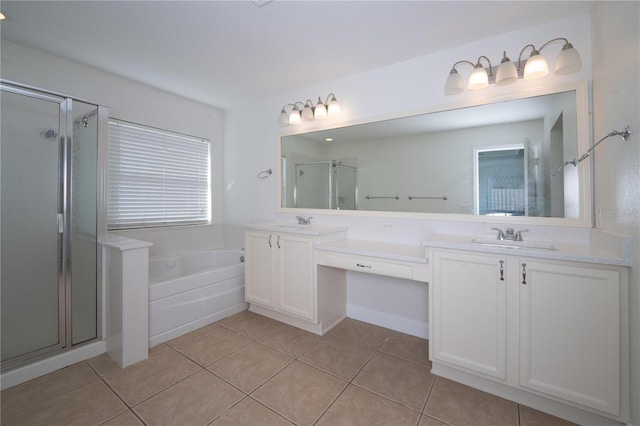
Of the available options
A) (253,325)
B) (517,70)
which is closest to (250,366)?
(253,325)

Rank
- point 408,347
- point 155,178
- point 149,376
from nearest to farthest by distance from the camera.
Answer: point 149,376 → point 408,347 → point 155,178

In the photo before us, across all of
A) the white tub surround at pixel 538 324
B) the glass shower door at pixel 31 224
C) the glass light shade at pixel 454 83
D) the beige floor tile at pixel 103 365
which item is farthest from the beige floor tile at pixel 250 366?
the glass light shade at pixel 454 83

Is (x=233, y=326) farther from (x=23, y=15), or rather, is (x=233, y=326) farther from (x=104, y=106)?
(x=23, y=15)

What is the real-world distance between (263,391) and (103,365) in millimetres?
1283

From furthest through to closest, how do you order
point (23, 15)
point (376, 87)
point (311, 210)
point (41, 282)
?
point (311, 210), point (376, 87), point (41, 282), point (23, 15)

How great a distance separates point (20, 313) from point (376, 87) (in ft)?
10.8

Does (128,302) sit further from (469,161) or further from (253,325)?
(469,161)

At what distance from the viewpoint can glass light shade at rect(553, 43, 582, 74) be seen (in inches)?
63.4

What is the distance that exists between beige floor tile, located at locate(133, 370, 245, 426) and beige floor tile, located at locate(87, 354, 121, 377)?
1.83 feet

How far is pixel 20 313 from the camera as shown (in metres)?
1.86

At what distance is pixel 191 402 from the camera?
158 cm

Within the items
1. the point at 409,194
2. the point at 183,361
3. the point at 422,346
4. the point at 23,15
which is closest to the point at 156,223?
the point at 183,361

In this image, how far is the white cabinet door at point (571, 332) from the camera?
131cm

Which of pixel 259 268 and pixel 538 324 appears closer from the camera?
pixel 538 324
